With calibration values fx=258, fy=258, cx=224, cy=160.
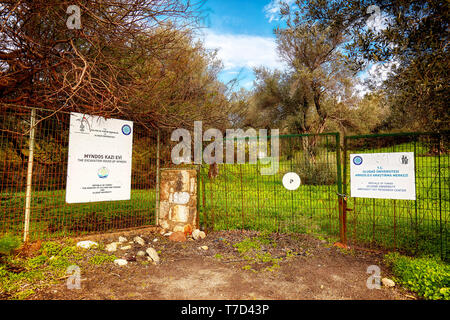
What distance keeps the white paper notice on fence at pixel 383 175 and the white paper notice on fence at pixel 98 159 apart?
496 cm

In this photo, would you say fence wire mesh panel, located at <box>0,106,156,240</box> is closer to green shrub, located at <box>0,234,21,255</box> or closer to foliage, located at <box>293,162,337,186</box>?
green shrub, located at <box>0,234,21,255</box>

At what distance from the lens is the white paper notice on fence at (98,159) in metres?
5.22

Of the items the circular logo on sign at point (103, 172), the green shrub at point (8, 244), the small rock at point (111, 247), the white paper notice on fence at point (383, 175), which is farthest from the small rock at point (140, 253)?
the white paper notice on fence at point (383, 175)

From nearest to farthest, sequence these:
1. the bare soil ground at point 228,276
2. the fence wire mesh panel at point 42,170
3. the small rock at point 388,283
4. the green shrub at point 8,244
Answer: the bare soil ground at point 228,276, the small rock at point 388,283, the green shrub at point 8,244, the fence wire mesh panel at point 42,170

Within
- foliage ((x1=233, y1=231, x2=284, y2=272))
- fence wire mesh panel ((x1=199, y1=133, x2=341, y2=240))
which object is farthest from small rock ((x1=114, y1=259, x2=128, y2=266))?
fence wire mesh panel ((x1=199, y1=133, x2=341, y2=240))

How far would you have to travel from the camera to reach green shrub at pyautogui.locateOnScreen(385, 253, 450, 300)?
3.35 meters

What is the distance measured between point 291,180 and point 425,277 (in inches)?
121

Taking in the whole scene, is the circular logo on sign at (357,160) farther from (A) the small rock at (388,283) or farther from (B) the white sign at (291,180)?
(A) the small rock at (388,283)

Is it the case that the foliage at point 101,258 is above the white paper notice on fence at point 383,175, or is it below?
below

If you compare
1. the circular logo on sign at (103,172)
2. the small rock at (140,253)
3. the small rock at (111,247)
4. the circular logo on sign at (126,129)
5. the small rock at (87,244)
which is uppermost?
the circular logo on sign at (126,129)

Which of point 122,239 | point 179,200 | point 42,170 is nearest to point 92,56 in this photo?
point 42,170
